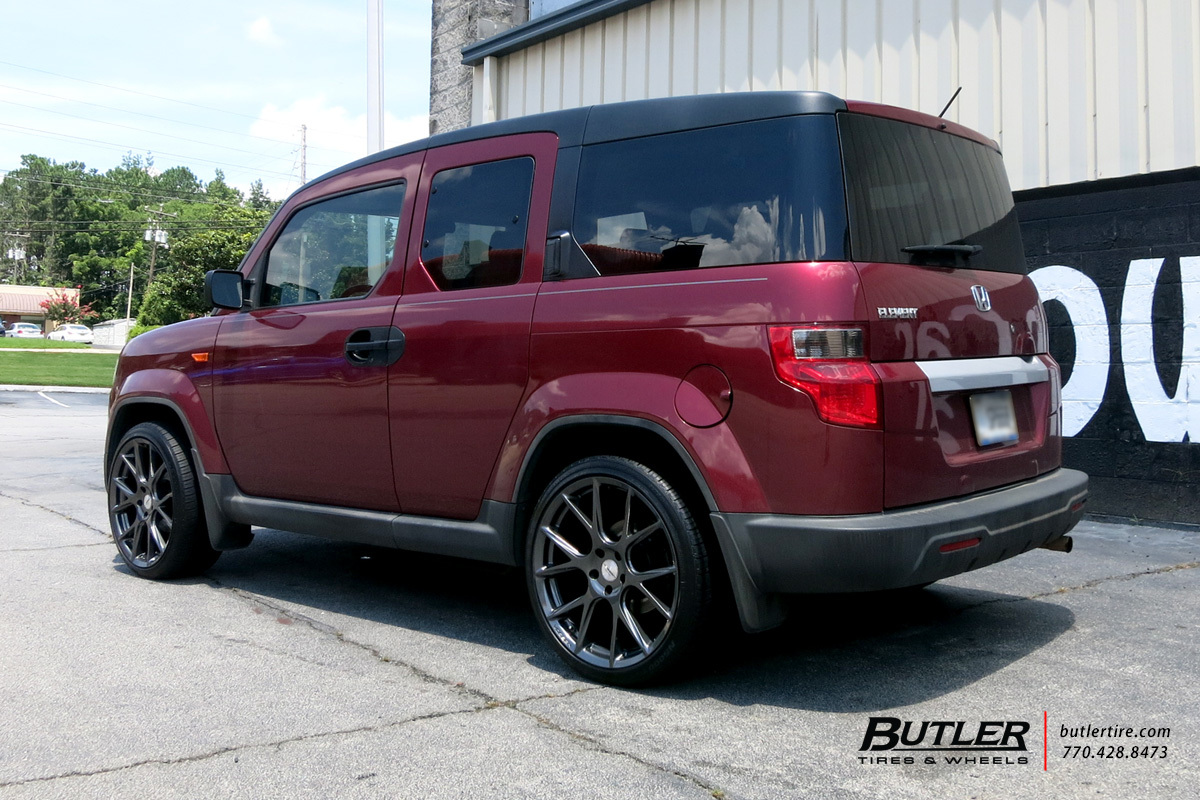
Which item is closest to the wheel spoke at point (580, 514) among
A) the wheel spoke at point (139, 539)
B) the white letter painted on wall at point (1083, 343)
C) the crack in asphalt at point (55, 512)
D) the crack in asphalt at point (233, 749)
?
the crack in asphalt at point (233, 749)

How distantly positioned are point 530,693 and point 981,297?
2120mm

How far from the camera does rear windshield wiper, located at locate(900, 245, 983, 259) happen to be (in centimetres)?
352

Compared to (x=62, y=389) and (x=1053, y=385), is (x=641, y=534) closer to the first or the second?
(x=1053, y=385)

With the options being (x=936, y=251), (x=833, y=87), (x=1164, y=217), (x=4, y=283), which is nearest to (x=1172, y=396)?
(x=1164, y=217)

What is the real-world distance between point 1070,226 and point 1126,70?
3.40 ft

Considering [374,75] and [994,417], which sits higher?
[374,75]

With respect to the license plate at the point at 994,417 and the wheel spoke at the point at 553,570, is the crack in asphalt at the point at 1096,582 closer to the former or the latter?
the license plate at the point at 994,417

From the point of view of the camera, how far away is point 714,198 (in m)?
3.57

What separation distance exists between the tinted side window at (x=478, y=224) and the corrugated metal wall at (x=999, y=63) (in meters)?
4.49

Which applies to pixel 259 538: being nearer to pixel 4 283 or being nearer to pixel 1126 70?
pixel 1126 70

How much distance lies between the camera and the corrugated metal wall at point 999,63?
21.7ft

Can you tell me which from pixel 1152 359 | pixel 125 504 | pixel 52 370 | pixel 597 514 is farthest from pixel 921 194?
pixel 52 370

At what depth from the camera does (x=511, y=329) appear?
13.0 feet

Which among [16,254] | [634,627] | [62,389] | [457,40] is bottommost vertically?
[634,627]
